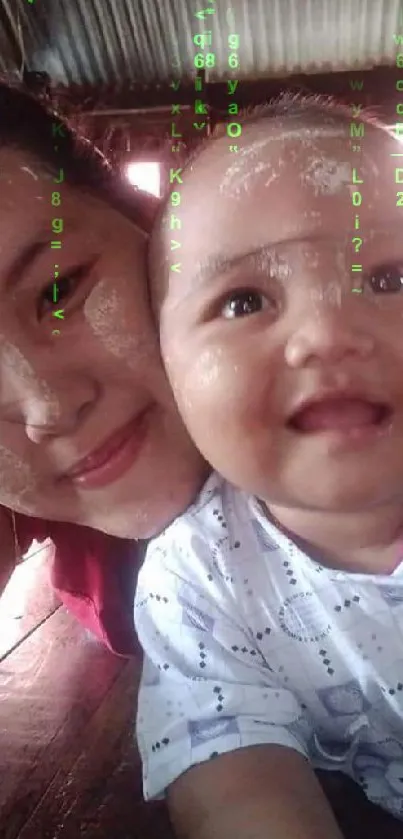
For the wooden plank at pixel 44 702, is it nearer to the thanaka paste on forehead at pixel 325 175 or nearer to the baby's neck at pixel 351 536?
the baby's neck at pixel 351 536

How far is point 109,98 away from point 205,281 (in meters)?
0.88

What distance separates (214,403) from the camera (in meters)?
0.40

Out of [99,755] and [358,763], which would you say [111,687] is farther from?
[358,763]

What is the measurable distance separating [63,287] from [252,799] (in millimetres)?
286

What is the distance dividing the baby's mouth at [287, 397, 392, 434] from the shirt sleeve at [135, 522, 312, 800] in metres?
0.15

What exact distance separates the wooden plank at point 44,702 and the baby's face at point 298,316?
0.25m

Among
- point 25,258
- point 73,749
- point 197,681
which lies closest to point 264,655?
point 197,681

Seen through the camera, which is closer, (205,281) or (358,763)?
(205,281)

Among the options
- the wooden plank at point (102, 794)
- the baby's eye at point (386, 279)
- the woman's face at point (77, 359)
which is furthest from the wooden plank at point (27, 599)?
the baby's eye at point (386, 279)

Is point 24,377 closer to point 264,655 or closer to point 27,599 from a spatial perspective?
point 264,655

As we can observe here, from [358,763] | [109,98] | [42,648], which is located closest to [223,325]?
[358,763]

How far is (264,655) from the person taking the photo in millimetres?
496

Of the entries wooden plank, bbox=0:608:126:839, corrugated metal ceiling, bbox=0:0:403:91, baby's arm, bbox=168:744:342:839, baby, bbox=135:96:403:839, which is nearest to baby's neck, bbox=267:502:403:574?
baby, bbox=135:96:403:839

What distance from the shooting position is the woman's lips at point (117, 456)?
1.63ft
